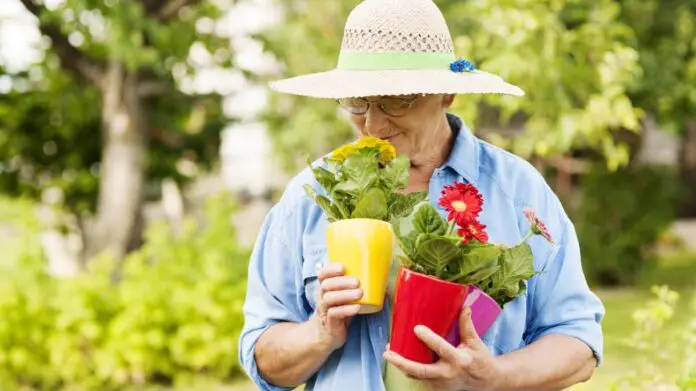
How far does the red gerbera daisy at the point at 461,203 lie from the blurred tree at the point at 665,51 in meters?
7.27

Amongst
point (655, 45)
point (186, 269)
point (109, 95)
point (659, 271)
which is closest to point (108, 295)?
point (186, 269)

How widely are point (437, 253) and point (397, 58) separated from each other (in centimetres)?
48

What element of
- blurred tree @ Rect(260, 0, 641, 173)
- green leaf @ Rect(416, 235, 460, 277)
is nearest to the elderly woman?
green leaf @ Rect(416, 235, 460, 277)

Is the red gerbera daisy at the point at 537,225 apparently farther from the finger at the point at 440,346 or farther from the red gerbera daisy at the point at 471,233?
the finger at the point at 440,346

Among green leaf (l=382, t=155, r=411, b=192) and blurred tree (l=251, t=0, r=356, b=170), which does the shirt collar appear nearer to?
green leaf (l=382, t=155, r=411, b=192)

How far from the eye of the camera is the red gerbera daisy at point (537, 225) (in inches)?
82.3

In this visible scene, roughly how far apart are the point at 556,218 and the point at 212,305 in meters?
5.33

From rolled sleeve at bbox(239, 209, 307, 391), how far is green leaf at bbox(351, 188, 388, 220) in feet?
0.89

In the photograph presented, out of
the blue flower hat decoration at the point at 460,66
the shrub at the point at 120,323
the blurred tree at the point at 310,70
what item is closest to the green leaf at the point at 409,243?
the blue flower hat decoration at the point at 460,66

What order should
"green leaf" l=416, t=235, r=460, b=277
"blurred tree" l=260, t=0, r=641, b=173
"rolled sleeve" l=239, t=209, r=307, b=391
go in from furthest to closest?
"blurred tree" l=260, t=0, r=641, b=173, "rolled sleeve" l=239, t=209, r=307, b=391, "green leaf" l=416, t=235, r=460, b=277

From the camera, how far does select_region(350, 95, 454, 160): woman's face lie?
223 centimetres

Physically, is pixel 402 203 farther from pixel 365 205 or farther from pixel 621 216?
pixel 621 216

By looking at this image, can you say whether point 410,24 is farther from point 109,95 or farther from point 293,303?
point 109,95

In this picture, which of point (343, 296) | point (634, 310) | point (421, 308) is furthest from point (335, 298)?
point (634, 310)
